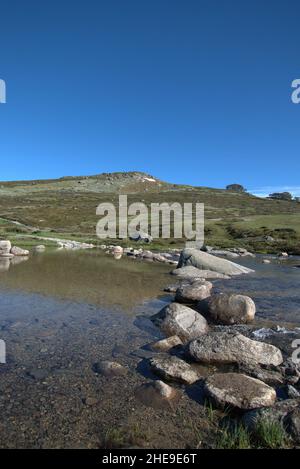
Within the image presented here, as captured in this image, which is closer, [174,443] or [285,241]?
[174,443]

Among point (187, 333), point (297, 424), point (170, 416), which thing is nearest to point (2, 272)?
point (187, 333)

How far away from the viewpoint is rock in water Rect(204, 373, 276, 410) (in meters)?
6.96

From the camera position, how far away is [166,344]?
10.2 metres

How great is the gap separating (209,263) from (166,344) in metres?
17.7

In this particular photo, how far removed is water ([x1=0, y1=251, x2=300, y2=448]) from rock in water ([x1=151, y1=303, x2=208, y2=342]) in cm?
51

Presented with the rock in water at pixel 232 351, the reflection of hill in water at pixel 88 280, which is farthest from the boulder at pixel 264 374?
the reflection of hill in water at pixel 88 280

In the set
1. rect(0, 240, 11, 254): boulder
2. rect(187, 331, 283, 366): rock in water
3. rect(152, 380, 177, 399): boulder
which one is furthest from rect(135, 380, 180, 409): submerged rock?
rect(0, 240, 11, 254): boulder

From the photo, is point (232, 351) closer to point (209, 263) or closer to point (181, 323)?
point (181, 323)

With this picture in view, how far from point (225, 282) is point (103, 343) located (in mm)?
13804

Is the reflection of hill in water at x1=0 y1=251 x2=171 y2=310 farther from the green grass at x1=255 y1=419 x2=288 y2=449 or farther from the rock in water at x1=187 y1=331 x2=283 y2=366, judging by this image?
the green grass at x1=255 y1=419 x2=288 y2=449

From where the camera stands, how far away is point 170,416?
21.9ft

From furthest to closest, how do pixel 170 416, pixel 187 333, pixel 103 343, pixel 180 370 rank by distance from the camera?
pixel 187 333 < pixel 103 343 < pixel 180 370 < pixel 170 416
